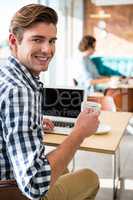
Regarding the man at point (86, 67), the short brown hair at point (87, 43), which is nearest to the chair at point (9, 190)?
the man at point (86, 67)

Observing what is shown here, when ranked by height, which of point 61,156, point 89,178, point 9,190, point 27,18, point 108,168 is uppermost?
point 27,18

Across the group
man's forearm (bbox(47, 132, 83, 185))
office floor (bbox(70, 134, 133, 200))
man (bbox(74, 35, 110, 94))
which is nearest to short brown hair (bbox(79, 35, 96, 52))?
man (bbox(74, 35, 110, 94))

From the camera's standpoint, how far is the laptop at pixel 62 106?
1.62 m

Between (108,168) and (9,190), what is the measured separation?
202 centimetres

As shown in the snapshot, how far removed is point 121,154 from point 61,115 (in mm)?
1689

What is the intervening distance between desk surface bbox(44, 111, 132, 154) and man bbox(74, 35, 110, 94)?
2.14 m

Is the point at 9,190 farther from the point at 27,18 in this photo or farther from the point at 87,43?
the point at 87,43

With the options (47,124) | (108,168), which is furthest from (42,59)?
(108,168)

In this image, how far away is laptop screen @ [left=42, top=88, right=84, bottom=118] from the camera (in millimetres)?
1620

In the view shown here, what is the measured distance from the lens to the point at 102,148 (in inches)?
57.2

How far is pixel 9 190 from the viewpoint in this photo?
1.00 meters

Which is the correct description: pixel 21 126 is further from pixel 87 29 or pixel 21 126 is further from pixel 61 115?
pixel 87 29

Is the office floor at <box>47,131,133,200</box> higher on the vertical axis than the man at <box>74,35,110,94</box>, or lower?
lower

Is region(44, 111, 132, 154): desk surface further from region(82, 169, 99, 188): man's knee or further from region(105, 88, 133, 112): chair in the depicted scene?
region(105, 88, 133, 112): chair
